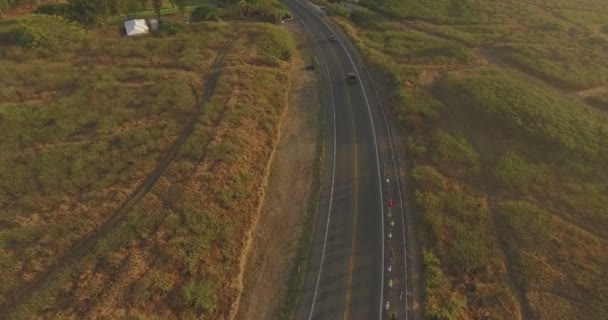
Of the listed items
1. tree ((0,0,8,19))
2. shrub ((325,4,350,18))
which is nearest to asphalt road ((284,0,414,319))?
shrub ((325,4,350,18))

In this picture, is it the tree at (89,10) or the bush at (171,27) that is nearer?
the bush at (171,27)

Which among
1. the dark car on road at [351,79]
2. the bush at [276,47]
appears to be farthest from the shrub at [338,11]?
the dark car on road at [351,79]

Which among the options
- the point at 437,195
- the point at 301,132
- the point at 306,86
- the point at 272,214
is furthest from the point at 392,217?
the point at 306,86

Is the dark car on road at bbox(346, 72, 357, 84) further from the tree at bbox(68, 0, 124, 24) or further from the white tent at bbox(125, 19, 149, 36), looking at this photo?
Answer: the tree at bbox(68, 0, 124, 24)

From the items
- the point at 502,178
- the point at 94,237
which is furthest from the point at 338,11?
the point at 94,237

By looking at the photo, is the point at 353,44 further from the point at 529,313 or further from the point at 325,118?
the point at 529,313

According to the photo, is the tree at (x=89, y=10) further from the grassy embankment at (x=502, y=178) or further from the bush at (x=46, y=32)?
the grassy embankment at (x=502, y=178)
